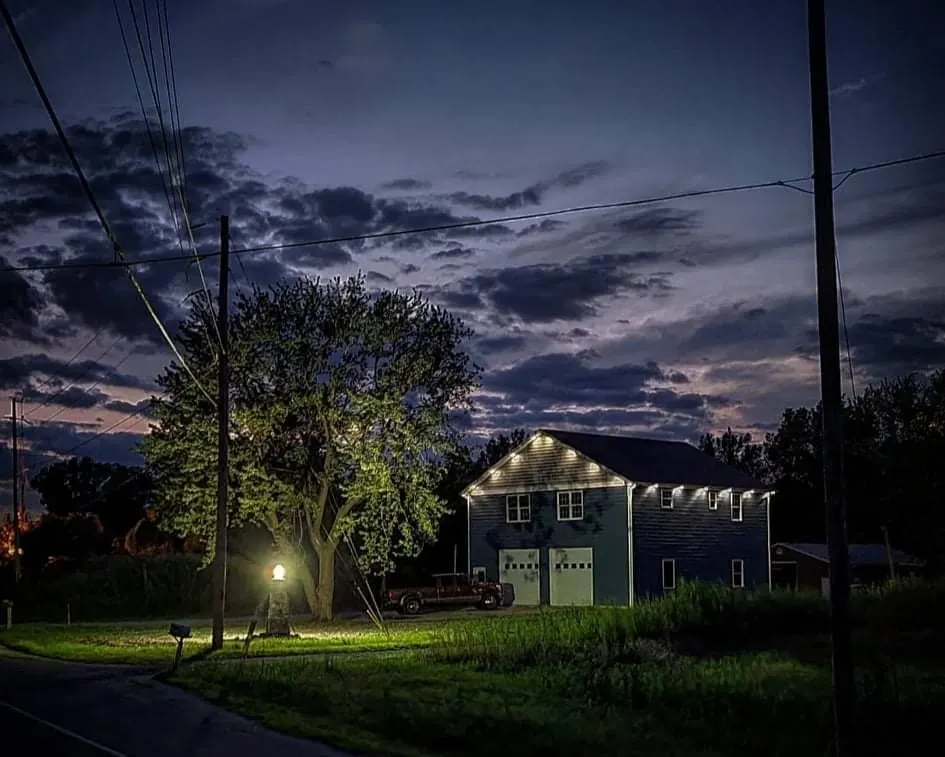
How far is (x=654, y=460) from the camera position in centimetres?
5500

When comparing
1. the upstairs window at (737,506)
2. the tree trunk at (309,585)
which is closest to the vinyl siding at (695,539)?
the upstairs window at (737,506)

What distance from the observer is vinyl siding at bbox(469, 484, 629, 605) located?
49.8 metres

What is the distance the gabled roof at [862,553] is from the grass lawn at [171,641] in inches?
1291

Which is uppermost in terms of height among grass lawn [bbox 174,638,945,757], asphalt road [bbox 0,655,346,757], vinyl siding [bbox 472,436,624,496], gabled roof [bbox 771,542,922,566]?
vinyl siding [bbox 472,436,624,496]

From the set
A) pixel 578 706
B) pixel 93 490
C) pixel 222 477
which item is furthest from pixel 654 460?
pixel 93 490

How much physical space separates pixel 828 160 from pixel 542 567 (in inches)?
1573

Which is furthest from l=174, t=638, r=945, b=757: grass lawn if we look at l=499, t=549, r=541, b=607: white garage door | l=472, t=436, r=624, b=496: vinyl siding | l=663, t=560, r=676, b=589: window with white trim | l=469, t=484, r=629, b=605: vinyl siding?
l=499, t=549, r=541, b=607: white garage door

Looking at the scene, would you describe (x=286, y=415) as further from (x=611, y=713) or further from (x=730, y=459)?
(x=730, y=459)

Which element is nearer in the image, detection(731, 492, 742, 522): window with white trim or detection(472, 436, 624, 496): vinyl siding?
detection(472, 436, 624, 496): vinyl siding

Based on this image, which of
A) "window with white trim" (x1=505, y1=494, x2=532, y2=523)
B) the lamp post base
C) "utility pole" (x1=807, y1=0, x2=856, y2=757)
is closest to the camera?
"utility pole" (x1=807, y1=0, x2=856, y2=757)

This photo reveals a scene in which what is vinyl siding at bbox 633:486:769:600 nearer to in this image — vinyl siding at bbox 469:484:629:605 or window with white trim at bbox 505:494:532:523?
vinyl siding at bbox 469:484:629:605

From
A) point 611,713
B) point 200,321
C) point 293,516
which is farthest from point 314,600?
point 611,713

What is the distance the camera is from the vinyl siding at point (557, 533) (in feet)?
164

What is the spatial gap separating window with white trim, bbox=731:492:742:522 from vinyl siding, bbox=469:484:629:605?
26.1 ft
